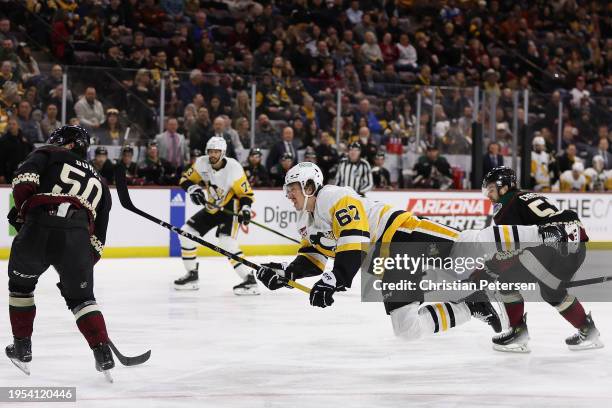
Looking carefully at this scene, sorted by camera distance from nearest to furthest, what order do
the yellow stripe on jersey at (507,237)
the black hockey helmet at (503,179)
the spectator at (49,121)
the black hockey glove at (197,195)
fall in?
the yellow stripe on jersey at (507,237) → the black hockey helmet at (503,179) → the black hockey glove at (197,195) → the spectator at (49,121)

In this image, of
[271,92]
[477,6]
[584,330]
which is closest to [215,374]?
[584,330]

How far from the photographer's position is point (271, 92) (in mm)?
11484

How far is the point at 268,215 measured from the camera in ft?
36.9

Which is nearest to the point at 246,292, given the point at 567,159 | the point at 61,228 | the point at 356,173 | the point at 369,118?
the point at 356,173

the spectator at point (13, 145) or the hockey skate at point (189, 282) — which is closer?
the hockey skate at point (189, 282)

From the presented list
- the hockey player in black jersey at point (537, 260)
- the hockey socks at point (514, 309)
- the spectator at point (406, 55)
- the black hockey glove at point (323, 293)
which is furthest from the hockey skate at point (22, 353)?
the spectator at point (406, 55)

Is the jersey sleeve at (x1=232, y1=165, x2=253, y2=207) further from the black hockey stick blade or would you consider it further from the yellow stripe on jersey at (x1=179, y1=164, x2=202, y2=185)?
the black hockey stick blade

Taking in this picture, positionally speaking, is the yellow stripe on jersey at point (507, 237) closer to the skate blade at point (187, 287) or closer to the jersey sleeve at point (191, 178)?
the skate blade at point (187, 287)

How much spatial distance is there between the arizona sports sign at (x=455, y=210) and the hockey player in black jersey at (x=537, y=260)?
650 centimetres

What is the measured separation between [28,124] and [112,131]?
2.85 ft

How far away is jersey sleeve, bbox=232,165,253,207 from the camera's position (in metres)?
8.31

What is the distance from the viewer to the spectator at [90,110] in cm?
1036

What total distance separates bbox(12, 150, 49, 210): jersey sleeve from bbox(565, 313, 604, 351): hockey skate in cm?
289

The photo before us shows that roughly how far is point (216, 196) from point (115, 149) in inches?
99.9
